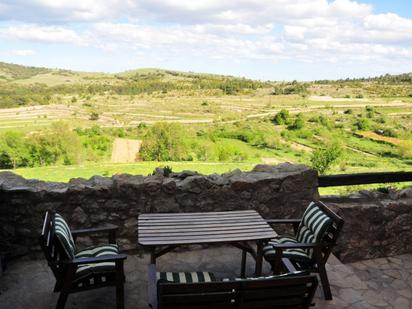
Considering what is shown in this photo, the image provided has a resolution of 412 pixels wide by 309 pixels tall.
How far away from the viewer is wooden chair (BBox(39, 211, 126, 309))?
113 inches

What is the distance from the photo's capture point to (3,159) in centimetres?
3678

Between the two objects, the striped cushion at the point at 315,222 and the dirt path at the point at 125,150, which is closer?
the striped cushion at the point at 315,222

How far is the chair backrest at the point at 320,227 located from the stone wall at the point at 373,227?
1517mm

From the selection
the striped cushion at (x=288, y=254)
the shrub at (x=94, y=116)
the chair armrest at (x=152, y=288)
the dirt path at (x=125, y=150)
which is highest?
the chair armrest at (x=152, y=288)

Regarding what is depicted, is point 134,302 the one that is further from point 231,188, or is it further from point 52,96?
point 52,96

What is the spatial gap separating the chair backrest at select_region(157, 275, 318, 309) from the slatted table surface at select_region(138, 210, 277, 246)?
82cm

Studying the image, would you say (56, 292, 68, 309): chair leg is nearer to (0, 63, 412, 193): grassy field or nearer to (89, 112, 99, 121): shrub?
(0, 63, 412, 193): grassy field

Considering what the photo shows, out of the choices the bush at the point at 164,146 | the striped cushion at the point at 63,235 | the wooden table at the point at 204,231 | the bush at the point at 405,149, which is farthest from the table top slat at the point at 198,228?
the bush at the point at 405,149

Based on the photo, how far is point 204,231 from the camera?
333cm

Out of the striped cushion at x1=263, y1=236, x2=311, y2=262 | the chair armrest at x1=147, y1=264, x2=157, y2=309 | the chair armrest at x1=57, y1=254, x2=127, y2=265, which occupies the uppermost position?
the chair armrest at x1=57, y1=254, x2=127, y2=265

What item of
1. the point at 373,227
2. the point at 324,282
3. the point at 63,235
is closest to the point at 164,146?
the point at 373,227

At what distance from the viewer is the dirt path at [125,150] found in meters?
34.1

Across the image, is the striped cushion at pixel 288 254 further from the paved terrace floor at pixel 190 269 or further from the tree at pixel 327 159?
the tree at pixel 327 159

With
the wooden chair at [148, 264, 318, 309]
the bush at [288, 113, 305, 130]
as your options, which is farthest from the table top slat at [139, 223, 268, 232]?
the bush at [288, 113, 305, 130]
